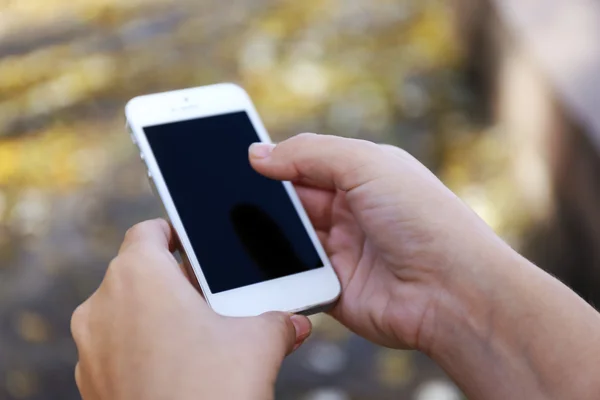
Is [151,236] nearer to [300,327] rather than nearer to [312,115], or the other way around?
[300,327]

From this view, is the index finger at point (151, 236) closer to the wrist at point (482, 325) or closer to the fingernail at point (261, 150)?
the fingernail at point (261, 150)

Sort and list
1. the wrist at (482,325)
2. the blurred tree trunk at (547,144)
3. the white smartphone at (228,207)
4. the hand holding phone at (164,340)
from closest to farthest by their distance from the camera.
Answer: the hand holding phone at (164,340) → the wrist at (482,325) → the white smartphone at (228,207) → the blurred tree trunk at (547,144)

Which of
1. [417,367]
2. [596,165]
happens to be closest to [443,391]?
[417,367]

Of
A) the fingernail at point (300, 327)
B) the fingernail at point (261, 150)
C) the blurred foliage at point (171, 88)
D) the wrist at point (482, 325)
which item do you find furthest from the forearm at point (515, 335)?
the blurred foliage at point (171, 88)

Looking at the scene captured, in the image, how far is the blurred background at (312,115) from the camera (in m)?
1.33

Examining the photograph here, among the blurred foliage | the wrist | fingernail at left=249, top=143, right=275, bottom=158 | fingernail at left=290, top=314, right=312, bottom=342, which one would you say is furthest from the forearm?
the blurred foliage

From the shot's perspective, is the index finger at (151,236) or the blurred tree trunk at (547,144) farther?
the blurred tree trunk at (547,144)

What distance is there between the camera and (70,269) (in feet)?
4.83

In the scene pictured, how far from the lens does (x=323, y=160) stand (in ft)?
2.80

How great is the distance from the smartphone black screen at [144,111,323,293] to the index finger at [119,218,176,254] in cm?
5

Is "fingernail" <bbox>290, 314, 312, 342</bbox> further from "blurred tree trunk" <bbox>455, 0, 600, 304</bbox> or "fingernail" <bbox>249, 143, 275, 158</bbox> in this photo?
"blurred tree trunk" <bbox>455, 0, 600, 304</bbox>

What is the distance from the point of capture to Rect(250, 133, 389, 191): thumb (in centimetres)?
84

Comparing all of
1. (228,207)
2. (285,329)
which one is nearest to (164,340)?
(285,329)

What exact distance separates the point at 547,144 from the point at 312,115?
60 cm
